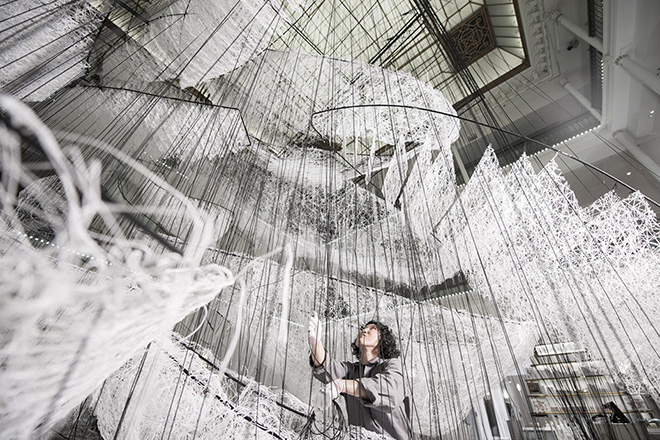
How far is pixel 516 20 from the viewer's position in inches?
173

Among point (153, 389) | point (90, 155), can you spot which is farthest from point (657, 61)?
point (90, 155)

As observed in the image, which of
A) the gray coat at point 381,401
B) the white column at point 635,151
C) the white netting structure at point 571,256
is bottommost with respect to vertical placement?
the gray coat at point 381,401

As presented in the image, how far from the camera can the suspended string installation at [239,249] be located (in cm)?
81

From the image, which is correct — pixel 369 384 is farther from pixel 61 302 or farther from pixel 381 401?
pixel 61 302

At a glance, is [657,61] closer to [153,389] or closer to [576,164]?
[576,164]

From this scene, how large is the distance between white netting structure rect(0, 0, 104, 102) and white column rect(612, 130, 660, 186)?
638 centimetres

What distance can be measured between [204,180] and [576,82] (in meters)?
6.47

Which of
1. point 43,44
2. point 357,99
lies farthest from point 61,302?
point 357,99

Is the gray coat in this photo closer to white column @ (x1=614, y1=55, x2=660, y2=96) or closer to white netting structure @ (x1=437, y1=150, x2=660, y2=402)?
white netting structure @ (x1=437, y1=150, x2=660, y2=402)

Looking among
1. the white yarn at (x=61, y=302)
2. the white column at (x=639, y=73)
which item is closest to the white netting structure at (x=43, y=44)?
the white yarn at (x=61, y=302)

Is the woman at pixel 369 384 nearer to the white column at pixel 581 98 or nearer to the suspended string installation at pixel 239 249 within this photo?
the suspended string installation at pixel 239 249

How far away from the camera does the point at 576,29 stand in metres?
4.13

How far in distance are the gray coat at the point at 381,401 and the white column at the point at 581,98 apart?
5.94 m

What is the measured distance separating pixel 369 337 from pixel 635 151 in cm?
548
